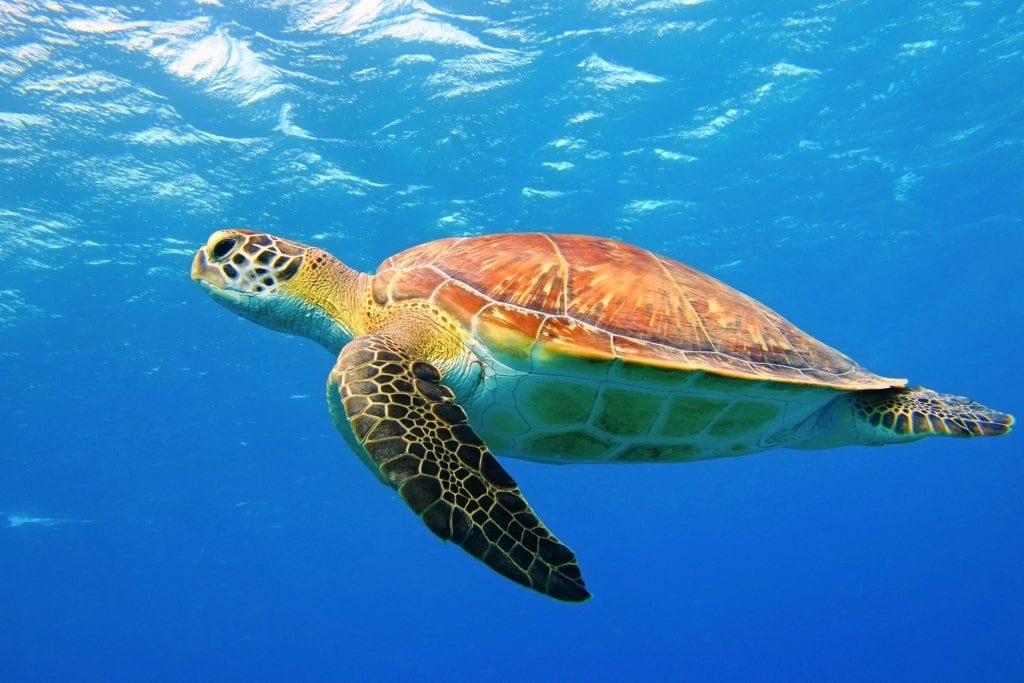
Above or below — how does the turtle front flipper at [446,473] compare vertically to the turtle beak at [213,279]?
below

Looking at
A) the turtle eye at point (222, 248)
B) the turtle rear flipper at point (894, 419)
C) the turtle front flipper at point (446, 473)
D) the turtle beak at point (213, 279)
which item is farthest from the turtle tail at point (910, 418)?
the turtle eye at point (222, 248)

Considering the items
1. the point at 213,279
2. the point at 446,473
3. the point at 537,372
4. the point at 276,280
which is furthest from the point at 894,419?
the point at 213,279

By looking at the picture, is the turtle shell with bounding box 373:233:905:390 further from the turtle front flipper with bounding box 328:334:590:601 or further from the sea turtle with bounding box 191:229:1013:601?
the turtle front flipper with bounding box 328:334:590:601

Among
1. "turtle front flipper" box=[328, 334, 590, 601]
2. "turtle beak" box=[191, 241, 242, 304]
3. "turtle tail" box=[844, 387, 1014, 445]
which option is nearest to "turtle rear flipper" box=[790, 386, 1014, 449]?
"turtle tail" box=[844, 387, 1014, 445]

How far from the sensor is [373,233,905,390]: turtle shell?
331cm

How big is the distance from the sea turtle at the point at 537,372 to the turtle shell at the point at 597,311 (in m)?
0.01

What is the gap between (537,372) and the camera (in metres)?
3.35

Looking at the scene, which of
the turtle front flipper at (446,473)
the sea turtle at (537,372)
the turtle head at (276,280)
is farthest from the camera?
the turtle head at (276,280)

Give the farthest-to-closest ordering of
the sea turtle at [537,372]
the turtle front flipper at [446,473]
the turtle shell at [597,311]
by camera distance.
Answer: the turtle shell at [597,311] < the sea turtle at [537,372] < the turtle front flipper at [446,473]

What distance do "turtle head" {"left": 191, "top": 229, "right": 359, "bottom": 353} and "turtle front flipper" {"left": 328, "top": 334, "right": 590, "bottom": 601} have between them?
3.97 feet

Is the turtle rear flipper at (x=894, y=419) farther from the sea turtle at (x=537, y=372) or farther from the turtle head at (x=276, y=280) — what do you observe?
the turtle head at (x=276, y=280)

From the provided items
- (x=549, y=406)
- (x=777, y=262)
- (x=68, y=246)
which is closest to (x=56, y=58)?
(x=68, y=246)

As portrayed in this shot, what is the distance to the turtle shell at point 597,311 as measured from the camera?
3312mm

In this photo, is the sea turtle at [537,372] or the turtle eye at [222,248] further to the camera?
the turtle eye at [222,248]
